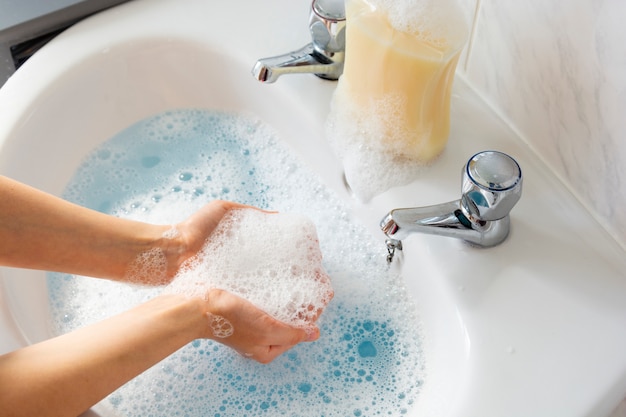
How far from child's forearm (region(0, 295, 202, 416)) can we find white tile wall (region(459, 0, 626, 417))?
1.57 ft

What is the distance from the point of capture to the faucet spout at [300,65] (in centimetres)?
92

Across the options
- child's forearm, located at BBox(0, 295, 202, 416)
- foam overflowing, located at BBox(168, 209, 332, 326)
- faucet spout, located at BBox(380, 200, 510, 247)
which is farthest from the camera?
foam overflowing, located at BBox(168, 209, 332, 326)

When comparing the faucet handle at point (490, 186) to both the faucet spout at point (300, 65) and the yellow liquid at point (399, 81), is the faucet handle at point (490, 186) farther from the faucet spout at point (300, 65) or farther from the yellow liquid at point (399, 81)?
the faucet spout at point (300, 65)

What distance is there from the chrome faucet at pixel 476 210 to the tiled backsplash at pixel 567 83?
0.34 ft

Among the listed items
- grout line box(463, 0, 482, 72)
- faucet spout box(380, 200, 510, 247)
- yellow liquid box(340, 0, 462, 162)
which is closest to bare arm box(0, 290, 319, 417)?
faucet spout box(380, 200, 510, 247)

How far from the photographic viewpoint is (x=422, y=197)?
2.88ft

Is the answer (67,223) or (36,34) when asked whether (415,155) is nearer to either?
(67,223)

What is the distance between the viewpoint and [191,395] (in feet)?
2.73

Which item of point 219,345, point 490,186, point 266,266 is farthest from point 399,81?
point 219,345

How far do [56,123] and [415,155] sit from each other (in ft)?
1.72

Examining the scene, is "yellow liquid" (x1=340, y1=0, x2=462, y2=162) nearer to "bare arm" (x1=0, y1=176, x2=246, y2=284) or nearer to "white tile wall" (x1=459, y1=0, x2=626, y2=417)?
"white tile wall" (x1=459, y1=0, x2=626, y2=417)

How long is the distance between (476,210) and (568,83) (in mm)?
185

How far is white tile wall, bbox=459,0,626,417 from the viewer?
2.40 feet

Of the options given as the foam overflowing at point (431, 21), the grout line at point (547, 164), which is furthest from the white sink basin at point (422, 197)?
the foam overflowing at point (431, 21)
